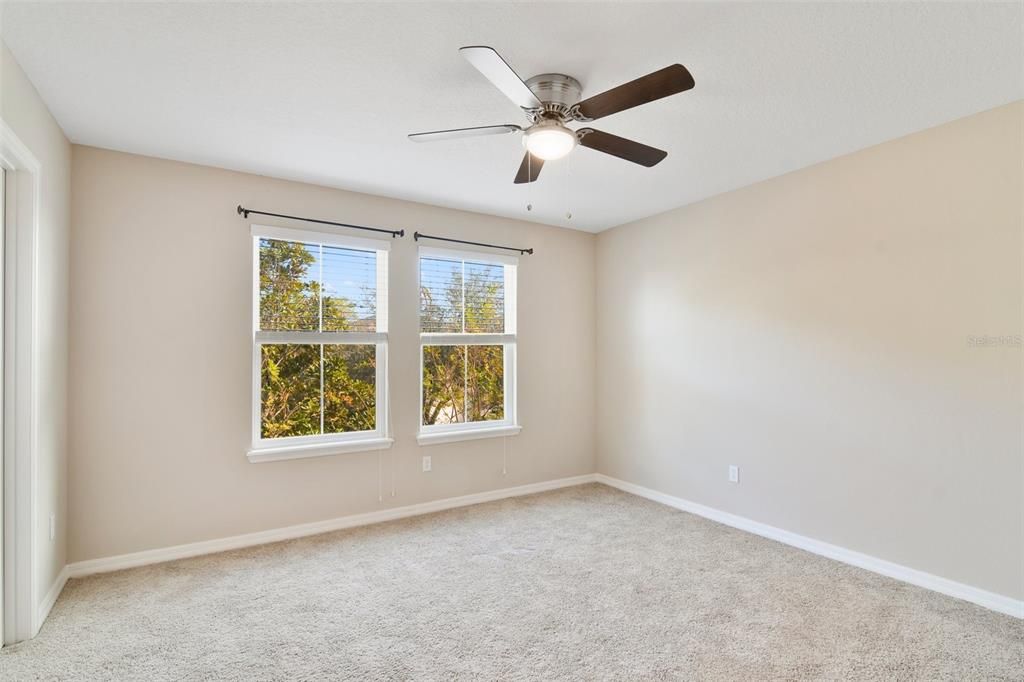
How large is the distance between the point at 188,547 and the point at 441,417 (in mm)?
1944

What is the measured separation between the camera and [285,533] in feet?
11.8

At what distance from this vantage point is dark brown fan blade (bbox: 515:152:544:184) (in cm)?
255

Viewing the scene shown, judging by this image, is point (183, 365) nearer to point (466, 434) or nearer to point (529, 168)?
point (466, 434)

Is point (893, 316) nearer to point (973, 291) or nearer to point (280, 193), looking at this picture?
point (973, 291)

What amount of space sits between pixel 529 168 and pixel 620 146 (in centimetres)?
47

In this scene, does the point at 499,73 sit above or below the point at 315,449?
above

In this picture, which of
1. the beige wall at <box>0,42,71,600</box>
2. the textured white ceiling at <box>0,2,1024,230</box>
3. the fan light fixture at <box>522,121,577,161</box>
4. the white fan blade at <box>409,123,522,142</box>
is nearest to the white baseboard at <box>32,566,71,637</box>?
the beige wall at <box>0,42,71,600</box>

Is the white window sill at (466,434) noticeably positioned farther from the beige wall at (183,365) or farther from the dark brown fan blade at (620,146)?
the dark brown fan blade at (620,146)

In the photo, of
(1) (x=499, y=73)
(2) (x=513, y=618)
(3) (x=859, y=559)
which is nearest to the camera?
(1) (x=499, y=73)

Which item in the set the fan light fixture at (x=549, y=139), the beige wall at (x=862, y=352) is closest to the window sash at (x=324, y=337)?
the fan light fixture at (x=549, y=139)

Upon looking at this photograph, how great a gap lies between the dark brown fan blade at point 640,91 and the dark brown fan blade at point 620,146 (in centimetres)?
16

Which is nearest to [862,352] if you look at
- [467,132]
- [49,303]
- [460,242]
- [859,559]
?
[859,559]

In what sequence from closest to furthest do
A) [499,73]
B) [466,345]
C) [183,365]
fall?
[499,73] → [183,365] → [466,345]

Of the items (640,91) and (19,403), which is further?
(19,403)
